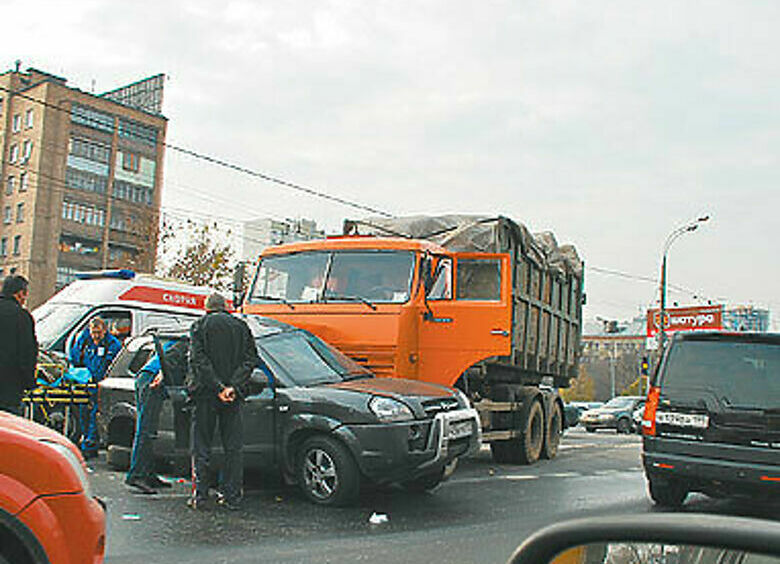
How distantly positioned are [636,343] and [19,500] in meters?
94.1

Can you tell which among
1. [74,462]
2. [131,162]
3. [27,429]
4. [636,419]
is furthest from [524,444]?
[131,162]

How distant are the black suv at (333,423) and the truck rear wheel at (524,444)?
3303 millimetres

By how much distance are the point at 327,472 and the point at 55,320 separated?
8.73 m

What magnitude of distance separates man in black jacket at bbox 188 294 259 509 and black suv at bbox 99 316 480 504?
244mm

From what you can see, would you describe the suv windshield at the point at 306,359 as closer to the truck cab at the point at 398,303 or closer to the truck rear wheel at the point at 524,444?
the truck cab at the point at 398,303

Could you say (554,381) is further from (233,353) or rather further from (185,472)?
(233,353)

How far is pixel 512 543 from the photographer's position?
6199 mm

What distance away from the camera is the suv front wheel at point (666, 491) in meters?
7.83

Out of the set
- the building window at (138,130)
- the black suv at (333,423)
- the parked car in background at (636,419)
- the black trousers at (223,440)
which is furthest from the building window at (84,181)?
the black trousers at (223,440)

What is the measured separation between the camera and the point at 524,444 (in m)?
11.6

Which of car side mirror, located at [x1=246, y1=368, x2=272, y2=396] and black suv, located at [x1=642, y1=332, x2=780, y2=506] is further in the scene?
car side mirror, located at [x1=246, y1=368, x2=272, y2=396]

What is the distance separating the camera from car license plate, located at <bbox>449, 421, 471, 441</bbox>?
764 centimetres

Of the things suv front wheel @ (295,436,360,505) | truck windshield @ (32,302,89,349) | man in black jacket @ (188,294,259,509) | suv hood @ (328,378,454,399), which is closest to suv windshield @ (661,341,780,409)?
suv hood @ (328,378,454,399)

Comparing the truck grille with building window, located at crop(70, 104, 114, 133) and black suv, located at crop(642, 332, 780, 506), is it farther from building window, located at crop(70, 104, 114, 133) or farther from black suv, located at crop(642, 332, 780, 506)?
building window, located at crop(70, 104, 114, 133)
